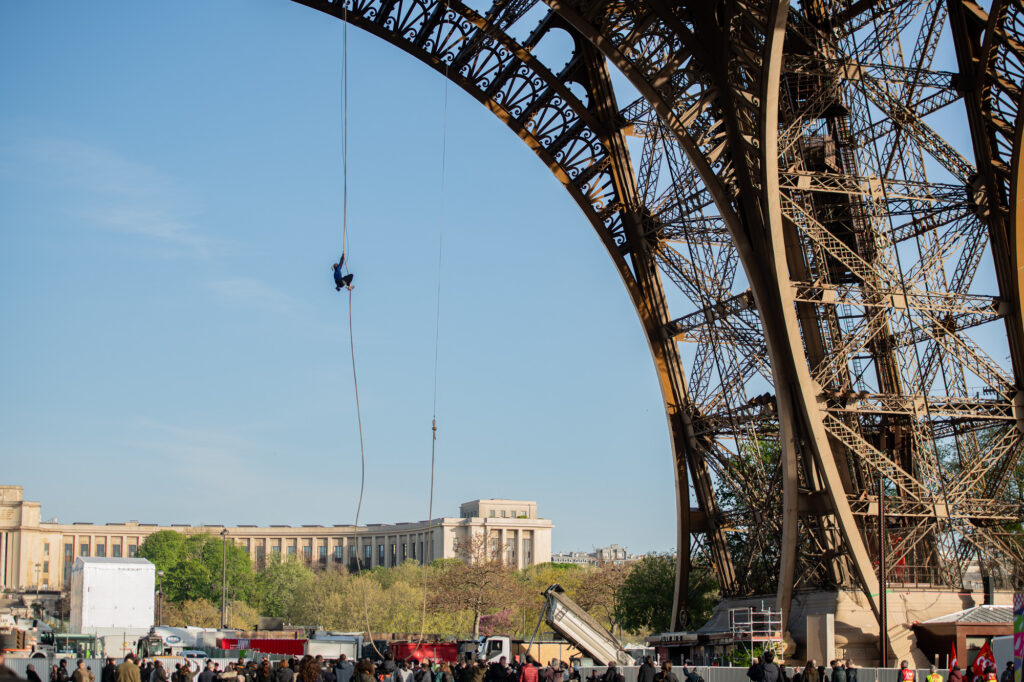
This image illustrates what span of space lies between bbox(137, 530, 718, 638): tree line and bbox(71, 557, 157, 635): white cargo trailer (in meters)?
9.07

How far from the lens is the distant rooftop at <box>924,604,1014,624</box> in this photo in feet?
92.6

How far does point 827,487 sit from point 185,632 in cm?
3970

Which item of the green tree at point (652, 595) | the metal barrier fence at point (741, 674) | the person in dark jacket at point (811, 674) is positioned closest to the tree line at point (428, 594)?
the green tree at point (652, 595)

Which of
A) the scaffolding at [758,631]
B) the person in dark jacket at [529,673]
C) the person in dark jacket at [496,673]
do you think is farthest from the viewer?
the scaffolding at [758,631]

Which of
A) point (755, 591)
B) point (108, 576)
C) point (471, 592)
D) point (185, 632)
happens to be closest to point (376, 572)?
point (471, 592)

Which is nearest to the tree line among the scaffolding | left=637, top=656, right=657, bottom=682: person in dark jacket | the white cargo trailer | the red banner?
the red banner

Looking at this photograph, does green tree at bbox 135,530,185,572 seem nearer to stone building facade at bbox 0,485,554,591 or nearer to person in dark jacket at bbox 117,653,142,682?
stone building facade at bbox 0,485,554,591

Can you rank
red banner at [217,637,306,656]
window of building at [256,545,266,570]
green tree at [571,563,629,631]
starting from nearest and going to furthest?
red banner at [217,637,306,656] < green tree at [571,563,629,631] < window of building at [256,545,266,570]

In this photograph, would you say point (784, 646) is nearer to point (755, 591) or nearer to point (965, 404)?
point (755, 591)

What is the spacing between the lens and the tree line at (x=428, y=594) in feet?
210

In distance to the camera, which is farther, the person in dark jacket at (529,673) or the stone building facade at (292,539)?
the stone building facade at (292,539)

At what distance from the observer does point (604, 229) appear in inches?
1310

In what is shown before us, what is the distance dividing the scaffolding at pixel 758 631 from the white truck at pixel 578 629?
3.37 metres

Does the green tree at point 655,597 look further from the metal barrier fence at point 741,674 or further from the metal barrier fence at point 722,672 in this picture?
the metal barrier fence at point 741,674
